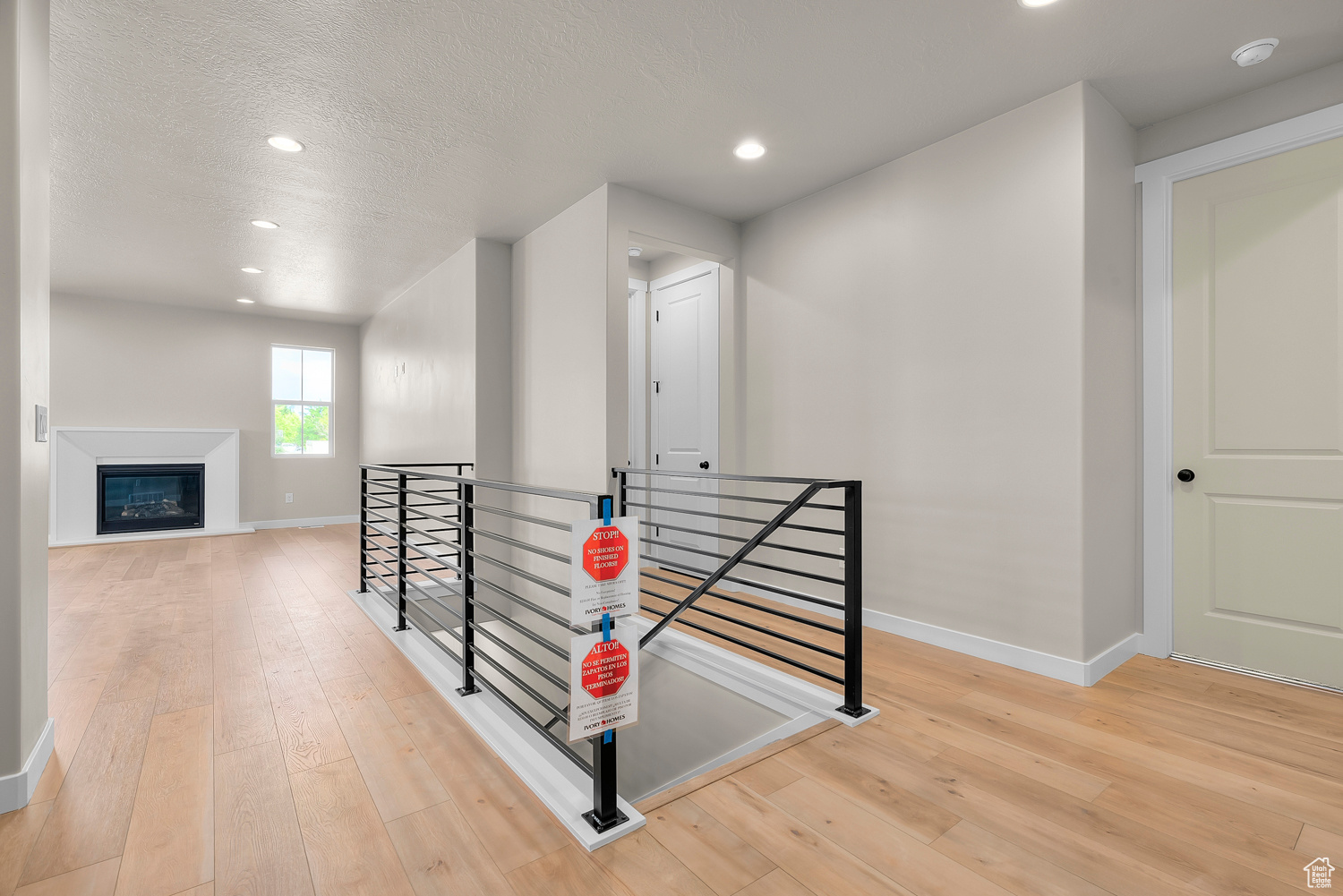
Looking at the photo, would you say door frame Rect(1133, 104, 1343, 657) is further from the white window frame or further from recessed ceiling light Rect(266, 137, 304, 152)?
the white window frame

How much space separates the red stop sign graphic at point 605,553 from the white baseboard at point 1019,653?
6.81ft

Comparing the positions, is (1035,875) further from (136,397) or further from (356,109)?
(136,397)

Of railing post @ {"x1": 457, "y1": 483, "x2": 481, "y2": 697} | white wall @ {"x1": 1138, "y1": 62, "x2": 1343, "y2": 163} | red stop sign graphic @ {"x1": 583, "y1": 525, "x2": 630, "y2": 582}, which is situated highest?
white wall @ {"x1": 1138, "y1": 62, "x2": 1343, "y2": 163}

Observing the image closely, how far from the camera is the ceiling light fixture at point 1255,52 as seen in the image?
2268mm

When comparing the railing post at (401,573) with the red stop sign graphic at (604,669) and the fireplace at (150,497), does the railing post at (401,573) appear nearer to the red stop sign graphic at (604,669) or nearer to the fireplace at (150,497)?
the red stop sign graphic at (604,669)

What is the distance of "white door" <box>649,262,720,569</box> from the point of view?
450 cm

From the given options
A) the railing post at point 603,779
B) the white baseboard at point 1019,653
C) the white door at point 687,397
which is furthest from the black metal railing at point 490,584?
the white baseboard at point 1019,653

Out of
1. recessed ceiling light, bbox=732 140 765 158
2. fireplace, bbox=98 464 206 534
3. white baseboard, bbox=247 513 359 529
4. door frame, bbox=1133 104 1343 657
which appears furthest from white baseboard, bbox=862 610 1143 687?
fireplace, bbox=98 464 206 534

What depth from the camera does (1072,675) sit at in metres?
2.53

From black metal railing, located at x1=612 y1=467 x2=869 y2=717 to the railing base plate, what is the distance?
0.83m

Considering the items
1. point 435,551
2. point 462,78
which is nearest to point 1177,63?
point 462,78

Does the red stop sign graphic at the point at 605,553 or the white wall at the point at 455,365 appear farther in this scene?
the white wall at the point at 455,365

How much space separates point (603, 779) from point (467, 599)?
1.13 metres

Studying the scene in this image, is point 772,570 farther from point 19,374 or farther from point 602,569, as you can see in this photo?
point 19,374
